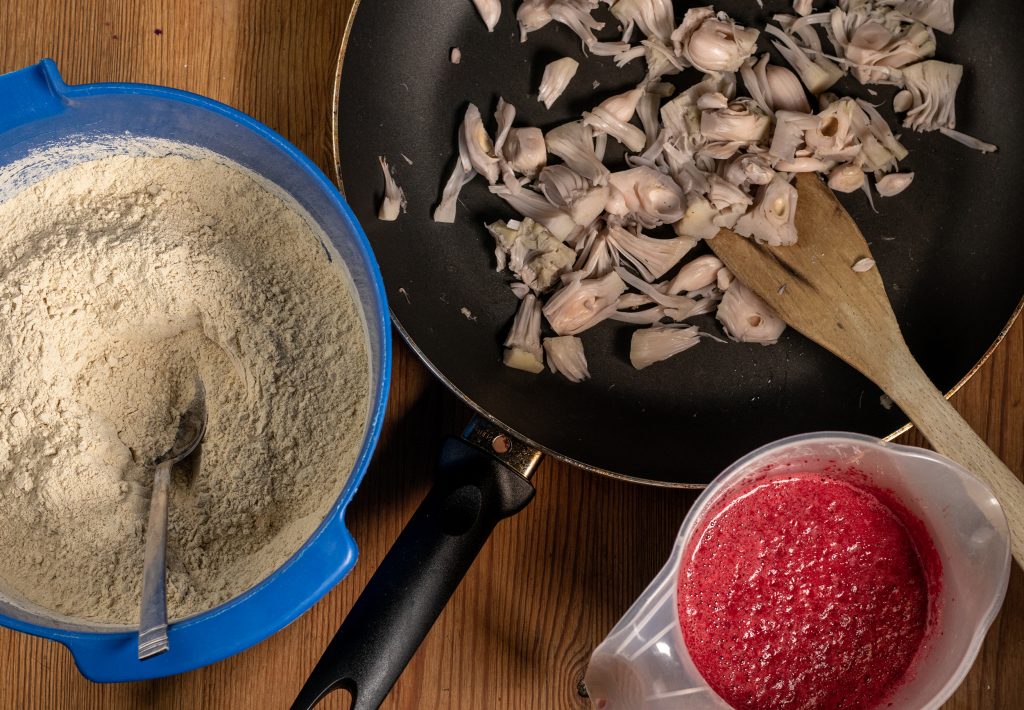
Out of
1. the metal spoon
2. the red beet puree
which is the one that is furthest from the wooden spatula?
the metal spoon

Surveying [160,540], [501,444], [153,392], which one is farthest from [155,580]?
[501,444]

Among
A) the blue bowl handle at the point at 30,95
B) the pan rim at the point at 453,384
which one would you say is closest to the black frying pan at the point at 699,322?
the pan rim at the point at 453,384

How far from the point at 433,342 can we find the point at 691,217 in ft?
0.90

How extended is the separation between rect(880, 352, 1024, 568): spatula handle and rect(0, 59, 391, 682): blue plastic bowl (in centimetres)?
47

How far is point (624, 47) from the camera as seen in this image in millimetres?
777

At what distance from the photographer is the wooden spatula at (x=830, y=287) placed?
2.39 feet

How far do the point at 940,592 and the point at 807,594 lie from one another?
0.12 meters

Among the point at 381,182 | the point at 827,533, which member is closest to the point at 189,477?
the point at 381,182

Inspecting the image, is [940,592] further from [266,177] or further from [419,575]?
[266,177]

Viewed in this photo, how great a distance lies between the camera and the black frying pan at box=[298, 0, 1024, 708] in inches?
30.5

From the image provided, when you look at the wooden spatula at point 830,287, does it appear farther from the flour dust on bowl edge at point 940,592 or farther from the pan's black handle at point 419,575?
the pan's black handle at point 419,575

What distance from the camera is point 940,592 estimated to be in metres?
0.67

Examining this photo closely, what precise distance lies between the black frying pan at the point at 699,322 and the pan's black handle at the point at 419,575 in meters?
0.10

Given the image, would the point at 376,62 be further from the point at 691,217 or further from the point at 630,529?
the point at 630,529
